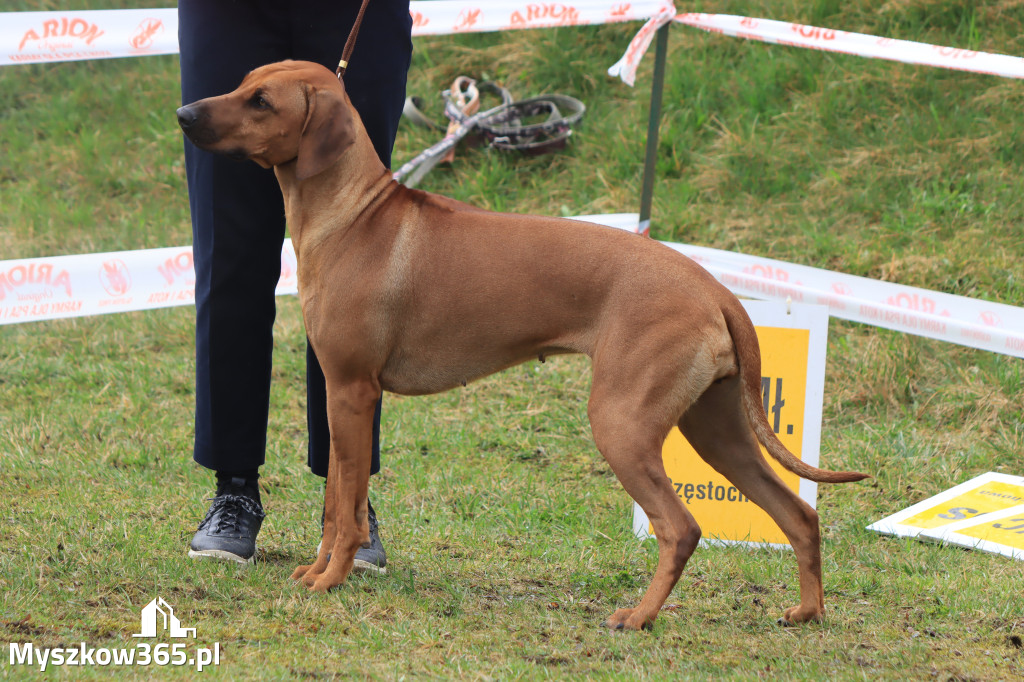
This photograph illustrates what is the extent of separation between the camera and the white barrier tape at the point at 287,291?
4594 millimetres

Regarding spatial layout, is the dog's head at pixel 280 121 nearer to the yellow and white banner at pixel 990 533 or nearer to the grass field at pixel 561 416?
the grass field at pixel 561 416

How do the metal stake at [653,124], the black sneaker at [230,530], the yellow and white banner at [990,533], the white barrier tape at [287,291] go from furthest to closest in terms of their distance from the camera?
1. the metal stake at [653,124]
2. the white barrier tape at [287,291]
3. the yellow and white banner at [990,533]
4. the black sneaker at [230,530]

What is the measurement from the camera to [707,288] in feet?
9.00

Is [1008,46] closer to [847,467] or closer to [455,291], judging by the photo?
[847,467]

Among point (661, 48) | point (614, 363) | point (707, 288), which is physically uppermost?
point (661, 48)

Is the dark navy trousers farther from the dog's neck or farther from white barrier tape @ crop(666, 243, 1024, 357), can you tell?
white barrier tape @ crop(666, 243, 1024, 357)

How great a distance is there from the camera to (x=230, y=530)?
3.21m

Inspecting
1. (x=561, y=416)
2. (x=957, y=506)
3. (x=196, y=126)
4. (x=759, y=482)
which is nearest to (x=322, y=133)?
(x=196, y=126)

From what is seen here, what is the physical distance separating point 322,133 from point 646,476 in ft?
4.02

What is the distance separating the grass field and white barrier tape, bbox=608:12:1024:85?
1.23m

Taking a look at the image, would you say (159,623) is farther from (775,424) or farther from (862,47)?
(862,47)

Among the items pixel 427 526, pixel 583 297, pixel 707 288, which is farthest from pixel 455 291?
pixel 427 526

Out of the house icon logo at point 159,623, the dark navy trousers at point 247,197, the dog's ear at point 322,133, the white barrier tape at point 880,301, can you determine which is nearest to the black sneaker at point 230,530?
the dark navy trousers at point 247,197

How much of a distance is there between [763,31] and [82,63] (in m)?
5.85
